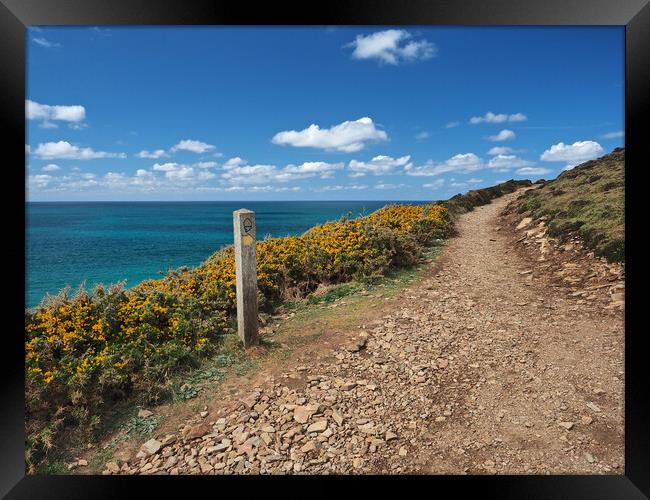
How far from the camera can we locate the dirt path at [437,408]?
10.7 ft

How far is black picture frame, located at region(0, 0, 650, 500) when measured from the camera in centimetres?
309

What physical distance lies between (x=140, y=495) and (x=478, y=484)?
9.21 ft

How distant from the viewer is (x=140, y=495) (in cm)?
316

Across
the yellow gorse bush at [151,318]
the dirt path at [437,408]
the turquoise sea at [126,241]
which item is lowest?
the dirt path at [437,408]

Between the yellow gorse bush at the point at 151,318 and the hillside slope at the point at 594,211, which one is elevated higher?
the hillside slope at the point at 594,211

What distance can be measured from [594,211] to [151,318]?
990 cm

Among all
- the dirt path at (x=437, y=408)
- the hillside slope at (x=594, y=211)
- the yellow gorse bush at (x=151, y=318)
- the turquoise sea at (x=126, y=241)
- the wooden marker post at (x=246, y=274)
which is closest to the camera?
the dirt path at (x=437, y=408)

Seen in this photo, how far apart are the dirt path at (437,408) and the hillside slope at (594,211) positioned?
2.49 metres
